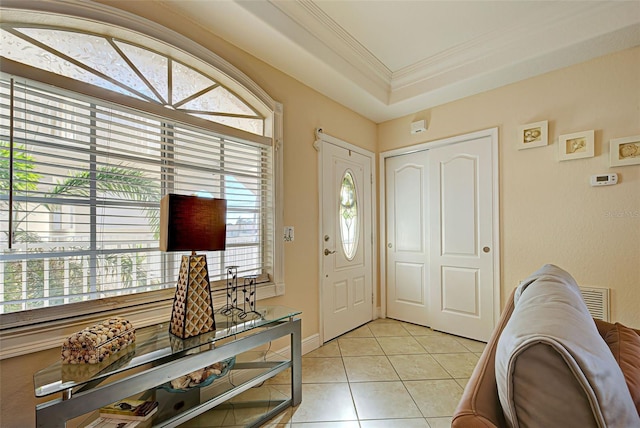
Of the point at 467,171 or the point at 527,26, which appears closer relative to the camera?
the point at 527,26

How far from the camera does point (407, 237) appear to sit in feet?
11.3

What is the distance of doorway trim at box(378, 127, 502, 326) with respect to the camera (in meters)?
2.77

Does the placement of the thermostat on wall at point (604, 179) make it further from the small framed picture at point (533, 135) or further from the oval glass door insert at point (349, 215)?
the oval glass door insert at point (349, 215)

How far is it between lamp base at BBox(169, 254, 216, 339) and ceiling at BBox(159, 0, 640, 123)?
5.33ft

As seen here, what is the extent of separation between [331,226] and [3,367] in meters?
Answer: 2.40

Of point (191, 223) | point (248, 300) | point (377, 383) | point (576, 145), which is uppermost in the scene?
point (576, 145)

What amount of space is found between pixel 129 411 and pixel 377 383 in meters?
1.61

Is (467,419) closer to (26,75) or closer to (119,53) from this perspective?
(26,75)

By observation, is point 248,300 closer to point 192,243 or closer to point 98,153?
point 192,243

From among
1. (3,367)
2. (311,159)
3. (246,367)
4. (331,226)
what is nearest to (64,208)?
(3,367)

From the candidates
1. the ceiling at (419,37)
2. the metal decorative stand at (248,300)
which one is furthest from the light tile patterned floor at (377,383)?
the ceiling at (419,37)

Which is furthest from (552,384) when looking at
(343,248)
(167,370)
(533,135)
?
(533,135)

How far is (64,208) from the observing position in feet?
4.75

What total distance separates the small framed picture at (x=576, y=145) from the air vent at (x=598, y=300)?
1099 mm
